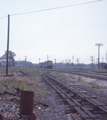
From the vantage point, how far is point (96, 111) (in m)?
5.40

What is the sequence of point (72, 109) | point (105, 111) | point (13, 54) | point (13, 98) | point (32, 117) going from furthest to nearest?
point (13, 54)
point (13, 98)
point (72, 109)
point (105, 111)
point (32, 117)

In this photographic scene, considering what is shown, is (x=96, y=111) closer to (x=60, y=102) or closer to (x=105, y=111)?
(x=105, y=111)

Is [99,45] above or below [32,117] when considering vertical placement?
above

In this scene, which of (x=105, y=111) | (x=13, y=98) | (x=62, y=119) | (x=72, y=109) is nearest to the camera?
(x=62, y=119)

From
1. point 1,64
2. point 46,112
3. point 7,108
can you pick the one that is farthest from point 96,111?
point 1,64

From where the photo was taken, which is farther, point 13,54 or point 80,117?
point 13,54

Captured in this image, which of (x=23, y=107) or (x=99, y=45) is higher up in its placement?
(x=99, y=45)

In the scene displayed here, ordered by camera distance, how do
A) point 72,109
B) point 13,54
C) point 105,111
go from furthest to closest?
1. point 13,54
2. point 72,109
3. point 105,111

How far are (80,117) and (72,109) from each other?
0.87 m

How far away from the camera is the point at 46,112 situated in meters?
5.25

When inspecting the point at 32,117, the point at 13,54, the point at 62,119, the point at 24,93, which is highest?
the point at 13,54

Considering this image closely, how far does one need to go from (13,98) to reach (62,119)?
2580mm

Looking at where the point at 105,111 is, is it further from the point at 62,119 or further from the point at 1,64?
the point at 1,64

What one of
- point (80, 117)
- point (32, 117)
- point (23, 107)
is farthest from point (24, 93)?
point (80, 117)
